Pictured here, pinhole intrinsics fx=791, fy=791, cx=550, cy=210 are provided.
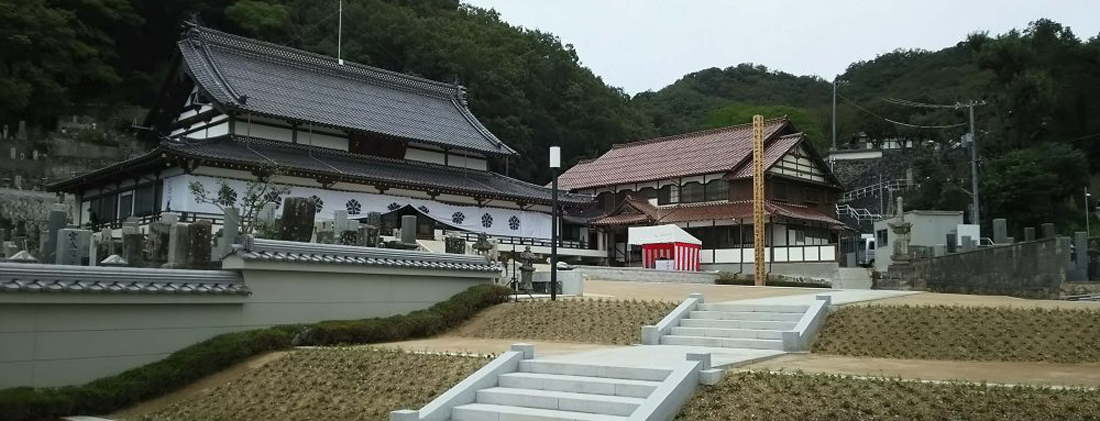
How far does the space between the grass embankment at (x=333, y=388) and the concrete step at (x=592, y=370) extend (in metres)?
0.72

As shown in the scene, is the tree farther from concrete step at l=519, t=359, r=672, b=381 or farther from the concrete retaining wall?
concrete step at l=519, t=359, r=672, b=381

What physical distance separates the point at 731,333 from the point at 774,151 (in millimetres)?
30699

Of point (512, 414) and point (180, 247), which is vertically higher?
point (180, 247)

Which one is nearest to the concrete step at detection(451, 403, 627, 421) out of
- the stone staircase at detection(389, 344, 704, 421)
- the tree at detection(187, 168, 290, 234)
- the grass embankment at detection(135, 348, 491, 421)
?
the stone staircase at detection(389, 344, 704, 421)

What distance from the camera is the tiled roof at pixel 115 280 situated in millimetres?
10477

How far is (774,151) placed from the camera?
42.6 meters

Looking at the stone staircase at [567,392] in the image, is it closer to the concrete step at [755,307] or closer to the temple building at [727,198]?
the concrete step at [755,307]

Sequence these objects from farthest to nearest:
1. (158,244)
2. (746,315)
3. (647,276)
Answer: (647,276) → (746,315) → (158,244)

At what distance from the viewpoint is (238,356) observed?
12.3 m

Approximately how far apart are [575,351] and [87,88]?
4642 cm

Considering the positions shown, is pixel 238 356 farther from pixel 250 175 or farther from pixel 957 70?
pixel 957 70

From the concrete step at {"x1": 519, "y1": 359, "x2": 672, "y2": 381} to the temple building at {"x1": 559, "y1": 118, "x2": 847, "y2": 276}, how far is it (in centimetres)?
2918

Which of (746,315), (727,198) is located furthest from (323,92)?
(746,315)

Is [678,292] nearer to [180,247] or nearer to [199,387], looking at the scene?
[180,247]
